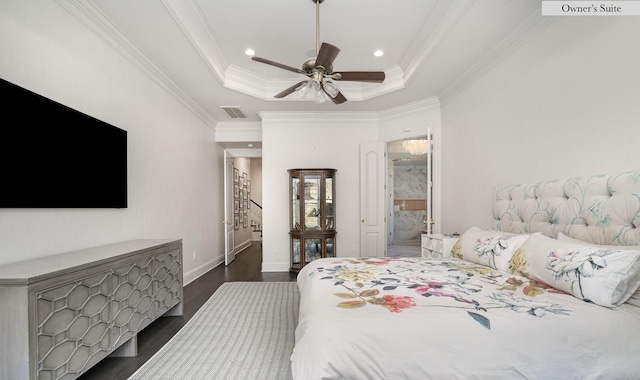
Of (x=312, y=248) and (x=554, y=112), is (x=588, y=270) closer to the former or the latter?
(x=554, y=112)

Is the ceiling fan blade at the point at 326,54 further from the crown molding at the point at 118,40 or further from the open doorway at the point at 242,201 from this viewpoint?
the open doorway at the point at 242,201

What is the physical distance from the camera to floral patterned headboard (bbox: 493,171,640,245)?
1507 millimetres

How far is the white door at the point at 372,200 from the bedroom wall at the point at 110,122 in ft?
8.83

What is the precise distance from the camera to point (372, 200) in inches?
175

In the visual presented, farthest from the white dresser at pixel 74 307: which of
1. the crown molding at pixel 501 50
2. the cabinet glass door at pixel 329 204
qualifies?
the crown molding at pixel 501 50

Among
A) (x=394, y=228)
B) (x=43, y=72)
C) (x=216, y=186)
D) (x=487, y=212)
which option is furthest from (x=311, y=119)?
(x=394, y=228)

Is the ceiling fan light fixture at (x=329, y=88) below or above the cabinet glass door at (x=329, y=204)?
above

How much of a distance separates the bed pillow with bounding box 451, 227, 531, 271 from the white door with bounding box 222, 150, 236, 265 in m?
3.88

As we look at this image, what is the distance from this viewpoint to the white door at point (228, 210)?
4891 millimetres

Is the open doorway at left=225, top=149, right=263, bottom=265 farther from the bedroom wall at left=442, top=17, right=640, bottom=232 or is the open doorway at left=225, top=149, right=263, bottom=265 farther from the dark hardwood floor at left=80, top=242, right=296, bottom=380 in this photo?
the bedroom wall at left=442, top=17, right=640, bottom=232

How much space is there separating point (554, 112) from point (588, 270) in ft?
4.52

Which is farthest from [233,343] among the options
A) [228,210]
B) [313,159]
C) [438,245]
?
[228,210]

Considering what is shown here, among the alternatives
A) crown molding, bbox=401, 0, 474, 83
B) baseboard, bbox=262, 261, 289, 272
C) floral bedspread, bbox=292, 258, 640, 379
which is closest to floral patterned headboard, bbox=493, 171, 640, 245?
floral bedspread, bbox=292, 258, 640, 379

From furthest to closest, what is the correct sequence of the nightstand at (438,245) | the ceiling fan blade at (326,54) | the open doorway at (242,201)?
the open doorway at (242,201) → the nightstand at (438,245) → the ceiling fan blade at (326,54)
